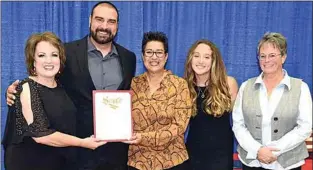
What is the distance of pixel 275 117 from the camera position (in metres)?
2.46

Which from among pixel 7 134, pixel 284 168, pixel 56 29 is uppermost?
pixel 56 29

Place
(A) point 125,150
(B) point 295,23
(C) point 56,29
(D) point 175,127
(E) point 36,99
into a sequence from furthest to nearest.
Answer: (B) point 295,23 → (C) point 56,29 → (A) point 125,150 → (D) point 175,127 → (E) point 36,99

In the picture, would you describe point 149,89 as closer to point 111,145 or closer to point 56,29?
point 111,145

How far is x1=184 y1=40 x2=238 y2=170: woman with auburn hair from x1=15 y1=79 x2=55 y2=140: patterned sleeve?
3.08ft

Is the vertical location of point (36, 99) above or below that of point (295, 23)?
below

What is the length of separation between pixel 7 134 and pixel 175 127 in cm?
93

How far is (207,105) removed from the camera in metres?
2.60

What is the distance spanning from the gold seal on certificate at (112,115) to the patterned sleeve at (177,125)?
0.12 metres

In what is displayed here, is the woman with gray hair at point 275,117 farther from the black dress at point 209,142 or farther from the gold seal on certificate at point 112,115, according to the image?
the gold seal on certificate at point 112,115

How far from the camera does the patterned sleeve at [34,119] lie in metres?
2.15

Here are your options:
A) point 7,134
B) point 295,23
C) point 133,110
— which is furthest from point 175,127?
point 295,23

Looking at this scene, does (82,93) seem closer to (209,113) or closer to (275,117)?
(209,113)

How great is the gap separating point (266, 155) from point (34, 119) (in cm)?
133

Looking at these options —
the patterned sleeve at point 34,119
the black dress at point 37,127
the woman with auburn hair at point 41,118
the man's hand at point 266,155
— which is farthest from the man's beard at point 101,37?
the man's hand at point 266,155
